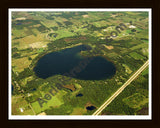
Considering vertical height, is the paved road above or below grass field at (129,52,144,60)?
below

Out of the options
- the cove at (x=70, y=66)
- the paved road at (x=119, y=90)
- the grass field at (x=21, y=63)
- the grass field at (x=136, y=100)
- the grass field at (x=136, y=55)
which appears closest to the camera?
the paved road at (x=119, y=90)

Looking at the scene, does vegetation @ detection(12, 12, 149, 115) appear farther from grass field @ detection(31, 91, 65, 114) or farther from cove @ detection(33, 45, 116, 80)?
cove @ detection(33, 45, 116, 80)

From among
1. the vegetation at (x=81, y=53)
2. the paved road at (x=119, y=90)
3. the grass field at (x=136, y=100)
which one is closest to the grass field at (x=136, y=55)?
the vegetation at (x=81, y=53)

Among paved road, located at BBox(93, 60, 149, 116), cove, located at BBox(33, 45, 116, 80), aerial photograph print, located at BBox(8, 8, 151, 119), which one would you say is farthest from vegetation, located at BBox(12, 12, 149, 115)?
cove, located at BBox(33, 45, 116, 80)

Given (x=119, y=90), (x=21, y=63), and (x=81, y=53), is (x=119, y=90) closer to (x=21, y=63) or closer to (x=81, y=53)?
(x=81, y=53)

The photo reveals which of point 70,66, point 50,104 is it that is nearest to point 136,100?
point 50,104

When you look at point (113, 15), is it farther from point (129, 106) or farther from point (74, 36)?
point (129, 106)

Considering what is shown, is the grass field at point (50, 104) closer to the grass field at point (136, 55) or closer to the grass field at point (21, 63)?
the grass field at point (21, 63)
